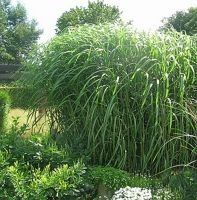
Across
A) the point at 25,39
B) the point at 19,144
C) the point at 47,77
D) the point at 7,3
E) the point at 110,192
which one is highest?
the point at 7,3

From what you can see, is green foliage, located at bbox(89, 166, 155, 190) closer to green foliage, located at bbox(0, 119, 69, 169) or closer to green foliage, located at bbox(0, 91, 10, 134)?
green foliage, located at bbox(0, 119, 69, 169)

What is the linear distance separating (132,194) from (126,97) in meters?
1.02

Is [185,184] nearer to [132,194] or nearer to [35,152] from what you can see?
[132,194]

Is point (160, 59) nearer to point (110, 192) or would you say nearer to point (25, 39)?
point (110, 192)

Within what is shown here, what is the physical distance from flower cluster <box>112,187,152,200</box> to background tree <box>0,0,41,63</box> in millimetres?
28613

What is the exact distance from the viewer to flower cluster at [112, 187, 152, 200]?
234 cm

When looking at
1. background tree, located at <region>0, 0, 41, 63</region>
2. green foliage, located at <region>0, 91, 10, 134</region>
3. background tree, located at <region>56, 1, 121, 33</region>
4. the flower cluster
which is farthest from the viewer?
background tree, located at <region>0, 0, 41, 63</region>

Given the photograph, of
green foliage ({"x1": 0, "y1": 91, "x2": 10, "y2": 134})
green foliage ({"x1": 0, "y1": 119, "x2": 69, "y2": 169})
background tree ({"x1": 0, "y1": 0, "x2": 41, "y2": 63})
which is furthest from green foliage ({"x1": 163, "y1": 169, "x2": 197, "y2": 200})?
background tree ({"x1": 0, "y1": 0, "x2": 41, "y2": 63})

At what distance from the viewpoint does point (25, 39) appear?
35344 millimetres

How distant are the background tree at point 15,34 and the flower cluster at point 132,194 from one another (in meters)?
28.6

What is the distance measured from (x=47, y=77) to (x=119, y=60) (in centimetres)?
63

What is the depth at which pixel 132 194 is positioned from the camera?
2357 millimetres

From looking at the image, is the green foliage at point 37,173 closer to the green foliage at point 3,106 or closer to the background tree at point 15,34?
the green foliage at point 3,106

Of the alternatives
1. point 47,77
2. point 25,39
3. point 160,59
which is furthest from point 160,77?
point 25,39
